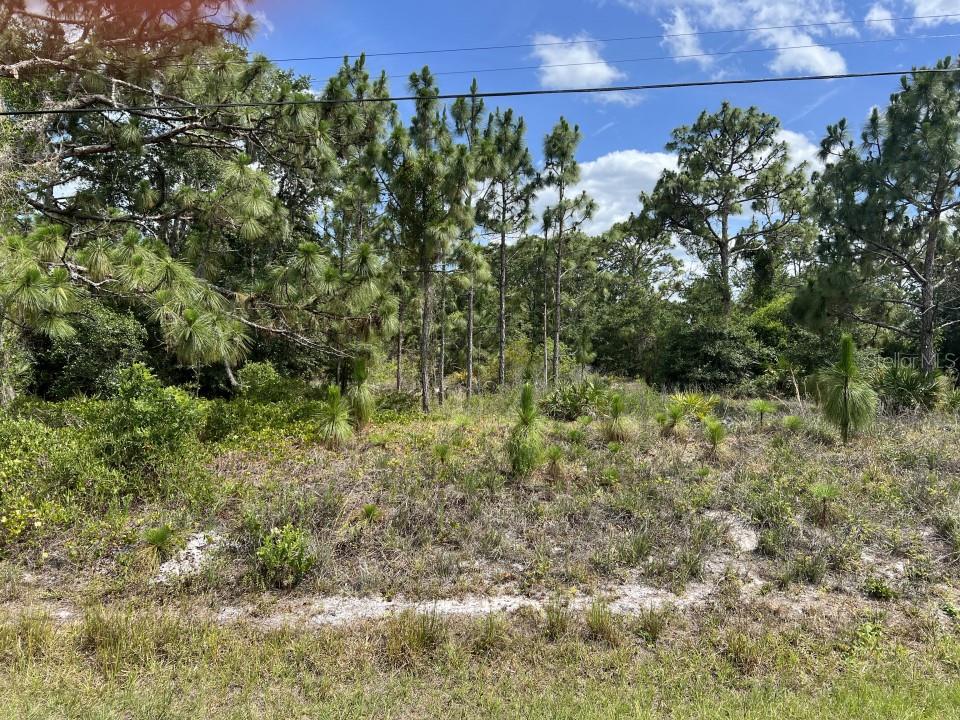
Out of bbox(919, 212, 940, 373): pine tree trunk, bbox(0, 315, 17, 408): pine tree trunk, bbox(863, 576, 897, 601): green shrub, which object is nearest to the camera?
bbox(863, 576, 897, 601): green shrub

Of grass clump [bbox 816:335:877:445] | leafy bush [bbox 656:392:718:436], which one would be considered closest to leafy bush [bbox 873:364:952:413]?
grass clump [bbox 816:335:877:445]

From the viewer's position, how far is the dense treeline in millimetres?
5809

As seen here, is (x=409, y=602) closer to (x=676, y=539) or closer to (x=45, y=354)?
(x=676, y=539)

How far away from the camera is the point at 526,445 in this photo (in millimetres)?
5969

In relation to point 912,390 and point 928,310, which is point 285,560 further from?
point 928,310

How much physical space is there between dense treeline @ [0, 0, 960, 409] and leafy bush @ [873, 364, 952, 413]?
0.84 m

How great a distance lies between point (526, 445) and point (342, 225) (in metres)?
8.85

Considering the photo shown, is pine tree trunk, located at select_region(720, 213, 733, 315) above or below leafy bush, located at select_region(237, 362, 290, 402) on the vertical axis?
above

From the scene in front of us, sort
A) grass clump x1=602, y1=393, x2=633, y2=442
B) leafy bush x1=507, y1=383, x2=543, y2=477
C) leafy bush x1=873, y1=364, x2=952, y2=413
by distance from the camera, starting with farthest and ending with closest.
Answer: leafy bush x1=873, y1=364, x2=952, y2=413, grass clump x1=602, y1=393, x2=633, y2=442, leafy bush x1=507, y1=383, x2=543, y2=477

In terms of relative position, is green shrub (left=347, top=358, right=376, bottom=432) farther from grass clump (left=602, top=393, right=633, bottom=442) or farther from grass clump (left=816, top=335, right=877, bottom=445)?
grass clump (left=816, top=335, right=877, bottom=445)

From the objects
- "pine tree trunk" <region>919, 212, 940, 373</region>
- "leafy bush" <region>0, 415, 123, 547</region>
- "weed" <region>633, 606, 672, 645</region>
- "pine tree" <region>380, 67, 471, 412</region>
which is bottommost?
"weed" <region>633, 606, 672, 645</region>

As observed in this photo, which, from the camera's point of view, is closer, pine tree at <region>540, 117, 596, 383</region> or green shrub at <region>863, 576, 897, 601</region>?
green shrub at <region>863, 576, 897, 601</region>

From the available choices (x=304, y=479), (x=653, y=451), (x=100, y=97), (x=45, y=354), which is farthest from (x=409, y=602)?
(x=45, y=354)

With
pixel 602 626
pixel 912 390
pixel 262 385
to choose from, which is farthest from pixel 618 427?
pixel 912 390
